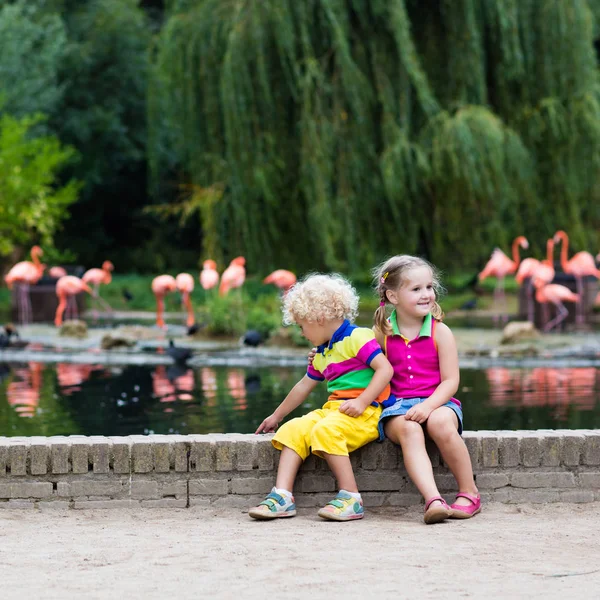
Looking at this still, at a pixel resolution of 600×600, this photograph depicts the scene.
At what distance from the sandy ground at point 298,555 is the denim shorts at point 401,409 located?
0.37 meters

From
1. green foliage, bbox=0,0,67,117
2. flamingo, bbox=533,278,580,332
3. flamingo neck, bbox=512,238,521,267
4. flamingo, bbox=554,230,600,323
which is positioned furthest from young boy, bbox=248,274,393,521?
green foliage, bbox=0,0,67,117

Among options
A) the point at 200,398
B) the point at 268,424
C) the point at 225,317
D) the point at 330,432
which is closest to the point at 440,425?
the point at 330,432

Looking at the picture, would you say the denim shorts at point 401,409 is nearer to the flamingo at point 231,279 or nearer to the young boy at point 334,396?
the young boy at point 334,396

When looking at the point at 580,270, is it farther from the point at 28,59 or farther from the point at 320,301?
the point at 28,59

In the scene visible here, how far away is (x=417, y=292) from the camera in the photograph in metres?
5.12

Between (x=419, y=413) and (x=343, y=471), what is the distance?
396 mm

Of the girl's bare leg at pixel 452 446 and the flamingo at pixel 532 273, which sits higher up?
the flamingo at pixel 532 273

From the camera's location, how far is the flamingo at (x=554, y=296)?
16312 mm

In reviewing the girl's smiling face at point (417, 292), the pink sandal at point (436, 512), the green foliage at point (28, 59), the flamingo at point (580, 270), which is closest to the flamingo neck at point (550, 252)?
the flamingo at point (580, 270)

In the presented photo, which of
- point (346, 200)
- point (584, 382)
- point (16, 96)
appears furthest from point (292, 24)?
point (16, 96)

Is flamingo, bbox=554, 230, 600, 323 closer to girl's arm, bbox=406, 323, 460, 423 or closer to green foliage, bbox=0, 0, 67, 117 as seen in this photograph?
girl's arm, bbox=406, 323, 460, 423

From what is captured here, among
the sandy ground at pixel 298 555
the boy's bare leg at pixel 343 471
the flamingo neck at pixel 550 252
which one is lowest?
the sandy ground at pixel 298 555

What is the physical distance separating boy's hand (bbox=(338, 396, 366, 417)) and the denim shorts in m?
0.12

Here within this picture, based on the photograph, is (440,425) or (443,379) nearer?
(440,425)
